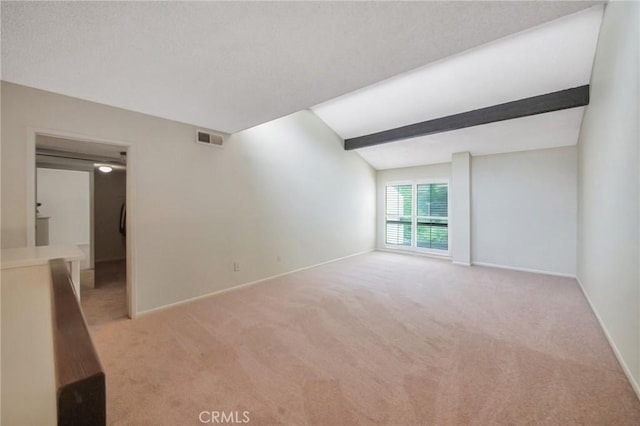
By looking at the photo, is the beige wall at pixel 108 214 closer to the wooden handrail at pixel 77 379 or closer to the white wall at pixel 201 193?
the white wall at pixel 201 193

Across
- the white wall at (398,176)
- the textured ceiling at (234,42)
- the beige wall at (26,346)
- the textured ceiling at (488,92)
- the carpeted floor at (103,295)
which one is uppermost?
the textured ceiling at (488,92)

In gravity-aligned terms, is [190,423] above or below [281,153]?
below

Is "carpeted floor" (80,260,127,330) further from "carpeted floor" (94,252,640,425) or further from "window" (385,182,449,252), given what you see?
"window" (385,182,449,252)

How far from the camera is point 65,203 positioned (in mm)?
4969

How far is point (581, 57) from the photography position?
276cm

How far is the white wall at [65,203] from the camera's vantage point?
15.7 ft

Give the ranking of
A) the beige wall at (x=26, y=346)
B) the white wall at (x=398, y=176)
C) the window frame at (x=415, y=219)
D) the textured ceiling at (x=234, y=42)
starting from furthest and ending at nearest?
the white wall at (x=398, y=176)
the window frame at (x=415, y=219)
the textured ceiling at (x=234, y=42)
the beige wall at (x=26, y=346)

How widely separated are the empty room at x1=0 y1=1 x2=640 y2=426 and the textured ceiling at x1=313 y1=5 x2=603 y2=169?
0.03 m

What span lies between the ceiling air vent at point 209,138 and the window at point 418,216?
478 cm

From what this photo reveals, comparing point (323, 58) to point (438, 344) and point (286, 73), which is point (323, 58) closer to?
point (286, 73)

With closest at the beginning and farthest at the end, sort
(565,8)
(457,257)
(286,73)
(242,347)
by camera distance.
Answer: (565,8) → (286,73) → (242,347) → (457,257)

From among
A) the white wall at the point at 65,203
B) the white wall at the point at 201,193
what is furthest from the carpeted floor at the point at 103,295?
the white wall at the point at 65,203

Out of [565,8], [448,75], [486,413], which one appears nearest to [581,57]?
[448,75]

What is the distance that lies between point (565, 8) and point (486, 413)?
2.45m
